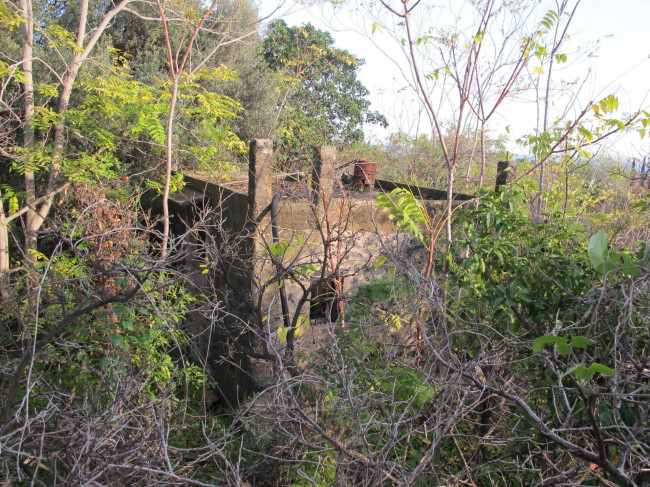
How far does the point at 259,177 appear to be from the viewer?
570cm

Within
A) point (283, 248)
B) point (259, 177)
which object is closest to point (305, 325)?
point (283, 248)

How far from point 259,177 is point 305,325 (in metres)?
1.88

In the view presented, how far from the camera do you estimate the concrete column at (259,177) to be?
5645mm

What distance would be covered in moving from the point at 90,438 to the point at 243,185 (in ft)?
19.4

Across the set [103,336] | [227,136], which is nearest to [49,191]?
[227,136]

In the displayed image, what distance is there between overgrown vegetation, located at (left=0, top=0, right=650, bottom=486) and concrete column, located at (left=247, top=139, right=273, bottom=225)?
55 centimetres

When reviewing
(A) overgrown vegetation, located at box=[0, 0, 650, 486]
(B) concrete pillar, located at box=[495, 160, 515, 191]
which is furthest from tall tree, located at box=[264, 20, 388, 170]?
(B) concrete pillar, located at box=[495, 160, 515, 191]

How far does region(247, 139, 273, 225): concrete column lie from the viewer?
5645 mm

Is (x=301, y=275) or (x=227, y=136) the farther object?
(x=227, y=136)

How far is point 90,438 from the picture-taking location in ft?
7.17

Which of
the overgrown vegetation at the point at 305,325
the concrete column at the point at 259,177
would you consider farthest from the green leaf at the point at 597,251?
the concrete column at the point at 259,177

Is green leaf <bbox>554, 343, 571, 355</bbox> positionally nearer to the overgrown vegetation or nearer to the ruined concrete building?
the overgrown vegetation

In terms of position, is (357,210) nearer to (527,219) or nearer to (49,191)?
(527,219)

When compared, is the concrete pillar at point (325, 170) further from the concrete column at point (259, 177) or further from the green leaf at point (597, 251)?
the green leaf at point (597, 251)
